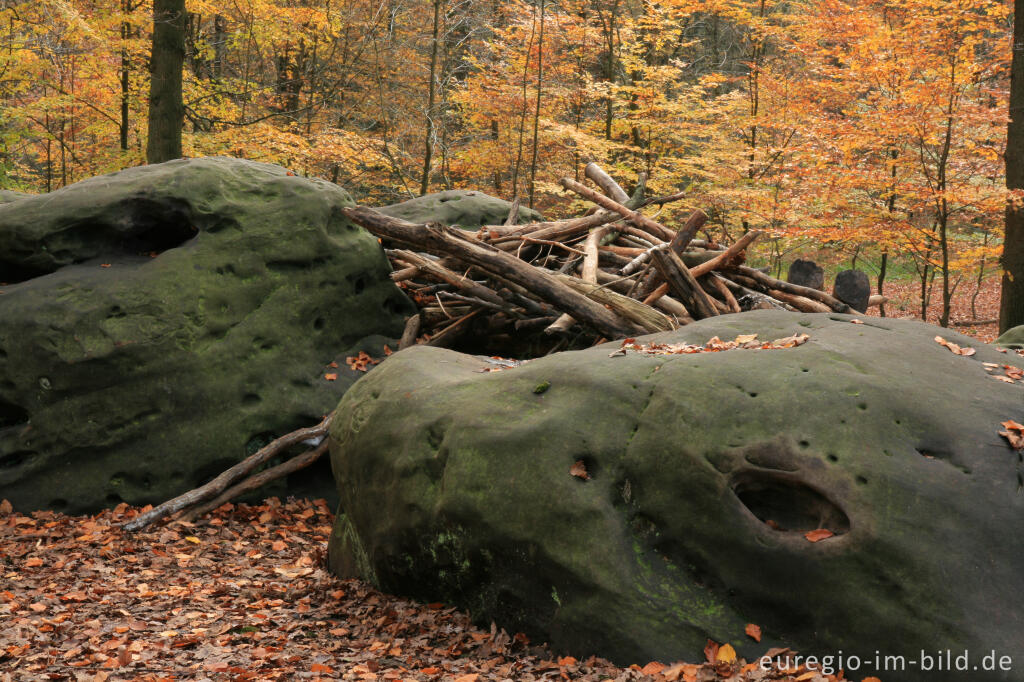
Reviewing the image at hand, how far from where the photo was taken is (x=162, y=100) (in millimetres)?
10672

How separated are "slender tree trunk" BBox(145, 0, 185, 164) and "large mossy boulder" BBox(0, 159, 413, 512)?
2994 millimetres

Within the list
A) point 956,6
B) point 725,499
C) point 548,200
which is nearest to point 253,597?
point 725,499

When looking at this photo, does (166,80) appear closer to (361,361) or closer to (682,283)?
(361,361)

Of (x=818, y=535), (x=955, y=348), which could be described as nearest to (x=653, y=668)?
(x=818, y=535)

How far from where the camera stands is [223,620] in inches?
189

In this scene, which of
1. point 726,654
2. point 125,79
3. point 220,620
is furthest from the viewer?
point 125,79

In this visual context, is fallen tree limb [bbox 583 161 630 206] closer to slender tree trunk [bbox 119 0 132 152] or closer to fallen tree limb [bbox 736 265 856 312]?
fallen tree limb [bbox 736 265 856 312]

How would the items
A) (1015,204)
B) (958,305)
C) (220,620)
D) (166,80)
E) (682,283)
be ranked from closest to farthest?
(220,620), (682,283), (1015,204), (166,80), (958,305)

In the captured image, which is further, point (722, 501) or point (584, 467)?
point (584, 467)

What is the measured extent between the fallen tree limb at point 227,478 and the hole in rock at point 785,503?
3.66 m

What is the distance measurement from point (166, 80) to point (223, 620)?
8684 millimetres

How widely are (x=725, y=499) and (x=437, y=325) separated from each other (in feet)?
17.9

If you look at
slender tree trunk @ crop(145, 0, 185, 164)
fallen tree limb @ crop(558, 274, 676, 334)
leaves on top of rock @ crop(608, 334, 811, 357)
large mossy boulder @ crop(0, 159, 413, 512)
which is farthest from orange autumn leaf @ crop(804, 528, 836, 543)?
slender tree trunk @ crop(145, 0, 185, 164)

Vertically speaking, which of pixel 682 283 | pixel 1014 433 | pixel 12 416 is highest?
pixel 682 283
